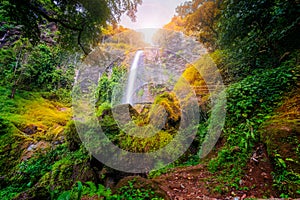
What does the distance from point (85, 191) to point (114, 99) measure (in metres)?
10.2

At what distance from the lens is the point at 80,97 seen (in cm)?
1677

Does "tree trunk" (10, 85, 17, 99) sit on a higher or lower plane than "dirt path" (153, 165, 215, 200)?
higher

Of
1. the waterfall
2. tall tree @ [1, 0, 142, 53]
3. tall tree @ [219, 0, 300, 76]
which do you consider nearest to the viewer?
tall tree @ [1, 0, 142, 53]

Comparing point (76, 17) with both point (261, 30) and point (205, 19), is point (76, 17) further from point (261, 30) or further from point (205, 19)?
point (205, 19)

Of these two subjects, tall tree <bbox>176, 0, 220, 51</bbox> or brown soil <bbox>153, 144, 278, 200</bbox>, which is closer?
brown soil <bbox>153, 144, 278, 200</bbox>

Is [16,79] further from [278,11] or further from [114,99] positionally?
[278,11]

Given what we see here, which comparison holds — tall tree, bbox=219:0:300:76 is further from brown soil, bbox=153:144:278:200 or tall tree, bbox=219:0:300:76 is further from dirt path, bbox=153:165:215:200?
dirt path, bbox=153:165:215:200

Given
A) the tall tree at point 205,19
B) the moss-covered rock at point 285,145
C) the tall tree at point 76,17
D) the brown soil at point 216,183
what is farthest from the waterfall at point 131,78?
the moss-covered rock at point 285,145

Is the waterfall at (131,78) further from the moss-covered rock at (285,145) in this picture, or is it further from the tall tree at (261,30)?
the moss-covered rock at (285,145)

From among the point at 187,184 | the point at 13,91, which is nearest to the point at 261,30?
the point at 187,184

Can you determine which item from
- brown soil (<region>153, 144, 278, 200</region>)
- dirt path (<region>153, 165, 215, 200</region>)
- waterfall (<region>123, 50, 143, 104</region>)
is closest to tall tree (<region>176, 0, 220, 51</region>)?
waterfall (<region>123, 50, 143, 104</region>)

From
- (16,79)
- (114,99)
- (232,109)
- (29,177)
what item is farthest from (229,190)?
(16,79)

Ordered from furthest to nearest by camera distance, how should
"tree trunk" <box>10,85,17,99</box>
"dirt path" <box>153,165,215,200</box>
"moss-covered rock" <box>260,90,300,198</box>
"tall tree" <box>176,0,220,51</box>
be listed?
"tree trunk" <box>10,85,17,99</box>
"tall tree" <box>176,0,220,51</box>
"dirt path" <box>153,165,215,200</box>
"moss-covered rock" <box>260,90,300,198</box>

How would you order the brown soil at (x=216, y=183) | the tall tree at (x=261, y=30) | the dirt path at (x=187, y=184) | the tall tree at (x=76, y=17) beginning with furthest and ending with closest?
the tall tree at (x=261, y=30) < the tall tree at (x=76, y=17) < the dirt path at (x=187, y=184) < the brown soil at (x=216, y=183)
